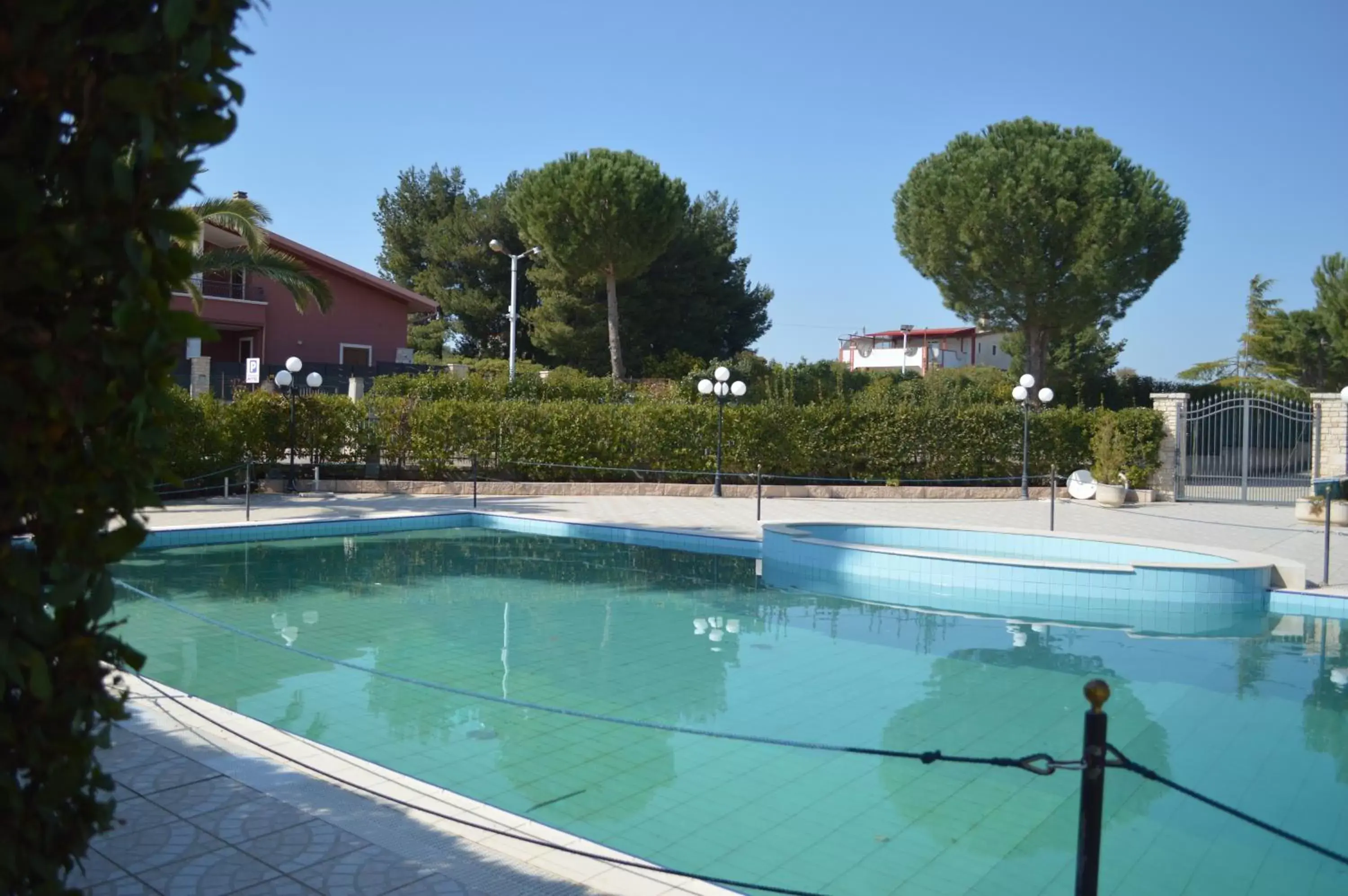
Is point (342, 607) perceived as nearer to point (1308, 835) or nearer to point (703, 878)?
point (703, 878)

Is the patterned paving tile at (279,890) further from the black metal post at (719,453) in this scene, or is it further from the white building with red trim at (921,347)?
the white building with red trim at (921,347)

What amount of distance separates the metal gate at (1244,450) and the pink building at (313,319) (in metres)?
20.5

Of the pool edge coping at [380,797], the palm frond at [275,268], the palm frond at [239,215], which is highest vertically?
the palm frond at [239,215]

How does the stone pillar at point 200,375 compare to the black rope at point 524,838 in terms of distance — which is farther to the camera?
the stone pillar at point 200,375

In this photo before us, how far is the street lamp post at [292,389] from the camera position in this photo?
709 inches

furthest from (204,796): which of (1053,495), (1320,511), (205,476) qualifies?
(1320,511)

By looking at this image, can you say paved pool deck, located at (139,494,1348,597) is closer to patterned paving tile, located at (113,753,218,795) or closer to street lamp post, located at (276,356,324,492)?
street lamp post, located at (276,356,324,492)

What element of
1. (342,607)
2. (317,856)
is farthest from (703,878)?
(342,607)

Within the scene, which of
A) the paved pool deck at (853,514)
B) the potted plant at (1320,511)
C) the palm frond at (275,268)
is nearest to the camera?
the paved pool deck at (853,514)

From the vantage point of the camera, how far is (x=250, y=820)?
4312mm

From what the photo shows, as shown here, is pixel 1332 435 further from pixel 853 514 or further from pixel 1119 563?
pixel 1119 563

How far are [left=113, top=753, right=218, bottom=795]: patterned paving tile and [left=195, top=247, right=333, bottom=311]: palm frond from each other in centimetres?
1191

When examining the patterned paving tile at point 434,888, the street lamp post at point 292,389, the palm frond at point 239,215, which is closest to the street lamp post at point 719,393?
the street lamp post at point 292,389

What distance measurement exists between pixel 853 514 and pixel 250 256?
10.4m
